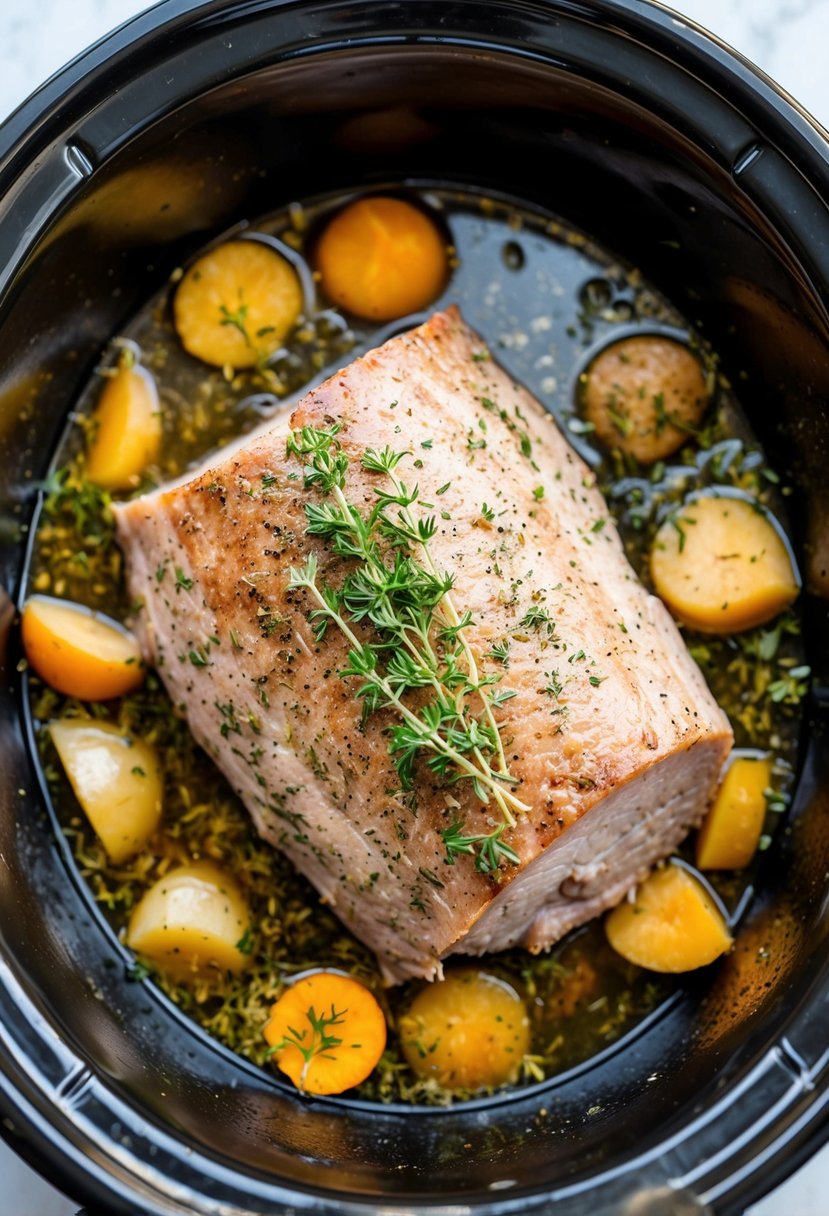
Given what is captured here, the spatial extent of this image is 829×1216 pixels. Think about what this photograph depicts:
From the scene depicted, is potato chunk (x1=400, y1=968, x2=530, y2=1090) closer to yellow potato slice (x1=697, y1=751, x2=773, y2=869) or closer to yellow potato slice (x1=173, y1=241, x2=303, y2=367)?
yellow potato slice (x1=697, y1=751, x2=773, y2=869)

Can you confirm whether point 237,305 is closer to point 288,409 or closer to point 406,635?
point 288,409

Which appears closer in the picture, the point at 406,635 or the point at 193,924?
the point at 406,635

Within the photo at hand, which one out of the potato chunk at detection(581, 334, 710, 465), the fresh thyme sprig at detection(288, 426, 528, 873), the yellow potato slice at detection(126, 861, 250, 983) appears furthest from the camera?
the potato chunk at detection(581, 334, 710, 465)

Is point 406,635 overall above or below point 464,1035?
above

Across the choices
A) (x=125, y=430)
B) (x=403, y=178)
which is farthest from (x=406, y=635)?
(x=403, y=178)

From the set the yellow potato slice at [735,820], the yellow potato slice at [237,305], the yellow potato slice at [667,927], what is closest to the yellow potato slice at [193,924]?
the yellow potato slice at [667,927]

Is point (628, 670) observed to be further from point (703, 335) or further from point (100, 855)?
point (100, 855)

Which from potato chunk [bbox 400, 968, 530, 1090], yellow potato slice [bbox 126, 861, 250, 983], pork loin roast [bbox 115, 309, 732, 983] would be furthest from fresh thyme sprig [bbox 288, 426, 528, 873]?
yellow potato slice [bbox 126, 861, 250, 983]

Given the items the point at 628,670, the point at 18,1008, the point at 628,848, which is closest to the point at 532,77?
the point at 628,670
